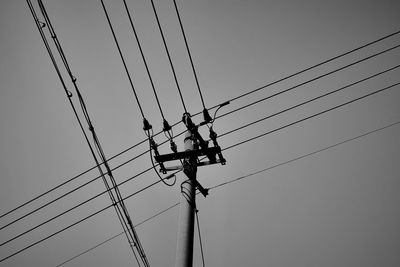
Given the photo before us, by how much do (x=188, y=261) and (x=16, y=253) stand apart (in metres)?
6.31

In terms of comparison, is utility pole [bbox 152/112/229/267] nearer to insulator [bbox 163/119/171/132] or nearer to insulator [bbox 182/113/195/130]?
insulator [bbox 182/113/195/130]

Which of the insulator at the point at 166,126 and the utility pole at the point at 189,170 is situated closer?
the utility pole at the point at 189,170

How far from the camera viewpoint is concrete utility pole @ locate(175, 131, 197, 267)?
438cm

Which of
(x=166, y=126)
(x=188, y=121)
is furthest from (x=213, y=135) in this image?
(x=166, y=126)

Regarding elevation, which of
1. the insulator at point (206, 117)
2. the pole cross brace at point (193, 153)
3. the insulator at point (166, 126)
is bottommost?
the pole cross brace at point (193, 153)

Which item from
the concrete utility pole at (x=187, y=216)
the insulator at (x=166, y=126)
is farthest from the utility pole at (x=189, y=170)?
the insulator at (x=166, y=126)

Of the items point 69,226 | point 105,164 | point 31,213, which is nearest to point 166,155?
point 105,164

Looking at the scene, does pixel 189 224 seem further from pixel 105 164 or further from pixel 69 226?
pixel 69 226

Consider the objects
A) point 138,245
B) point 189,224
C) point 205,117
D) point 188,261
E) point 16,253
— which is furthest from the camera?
point 16,253

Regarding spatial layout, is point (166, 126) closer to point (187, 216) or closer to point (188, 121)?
point (188, 121)

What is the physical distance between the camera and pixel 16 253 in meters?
7.93

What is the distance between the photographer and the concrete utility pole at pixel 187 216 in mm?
4379

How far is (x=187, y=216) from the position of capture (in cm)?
493

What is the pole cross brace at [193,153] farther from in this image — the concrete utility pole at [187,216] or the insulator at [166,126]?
the insulator at [166,126]
